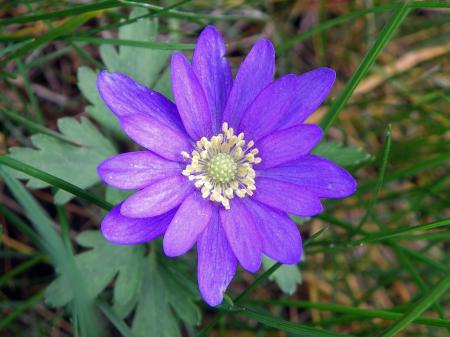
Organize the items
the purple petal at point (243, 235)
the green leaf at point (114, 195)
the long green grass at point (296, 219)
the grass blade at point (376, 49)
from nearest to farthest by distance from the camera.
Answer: the purple petal at point (243, 235), the grass blade at point (376, 49), the long green grass at point (296, 219), the green leaf at point (114, 195)

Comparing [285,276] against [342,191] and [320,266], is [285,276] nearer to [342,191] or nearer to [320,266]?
[342,191]

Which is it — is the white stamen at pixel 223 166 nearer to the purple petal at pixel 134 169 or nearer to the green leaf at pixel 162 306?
the purple petal at pixel 134 169

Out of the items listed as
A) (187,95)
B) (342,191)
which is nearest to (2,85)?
(187,95)

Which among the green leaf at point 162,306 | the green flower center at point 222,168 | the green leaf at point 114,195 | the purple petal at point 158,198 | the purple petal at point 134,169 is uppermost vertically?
the purple petal at point 134,169

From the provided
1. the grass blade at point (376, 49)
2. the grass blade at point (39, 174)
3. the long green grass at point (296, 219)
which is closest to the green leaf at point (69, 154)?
the long green grass at point (296, 219)

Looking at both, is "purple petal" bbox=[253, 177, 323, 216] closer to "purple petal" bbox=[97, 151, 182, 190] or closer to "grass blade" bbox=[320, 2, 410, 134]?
"purple petal" bbox=[97, 151, 182, 190]

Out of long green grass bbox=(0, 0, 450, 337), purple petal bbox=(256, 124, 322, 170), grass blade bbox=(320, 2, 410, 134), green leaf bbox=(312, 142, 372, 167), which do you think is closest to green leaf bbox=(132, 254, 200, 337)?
long green grass bbox=(0, 0, 450, 337)
